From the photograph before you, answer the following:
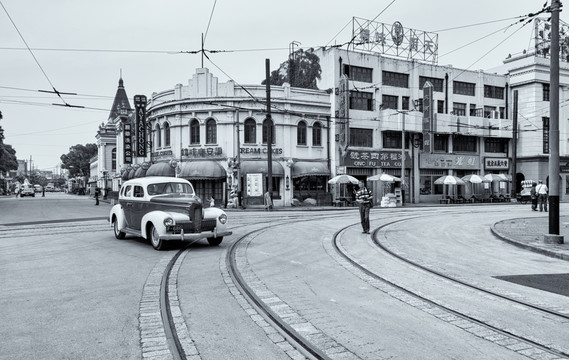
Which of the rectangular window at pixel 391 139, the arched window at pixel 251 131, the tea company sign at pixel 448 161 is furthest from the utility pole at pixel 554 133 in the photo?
the tea company sign at pixel 448 161

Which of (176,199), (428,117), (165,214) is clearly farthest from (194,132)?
(165,214)

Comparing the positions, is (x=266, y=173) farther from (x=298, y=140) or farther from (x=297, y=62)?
(x=297, y=62)

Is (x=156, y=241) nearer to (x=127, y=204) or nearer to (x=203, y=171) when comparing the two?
(x=127, y=204)

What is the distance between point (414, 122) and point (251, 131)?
14053 millimetres

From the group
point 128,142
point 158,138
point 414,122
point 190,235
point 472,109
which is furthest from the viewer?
point 472,109

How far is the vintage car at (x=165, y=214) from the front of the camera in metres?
11.1

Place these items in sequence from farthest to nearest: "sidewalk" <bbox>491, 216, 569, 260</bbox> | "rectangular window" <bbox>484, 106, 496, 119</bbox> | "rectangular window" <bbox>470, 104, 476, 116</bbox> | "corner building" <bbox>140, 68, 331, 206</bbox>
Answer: "rectangular window" <bbox>484, 106, 496, 119</bbox>
"rectangular window" <bbox>470, 104, 476, 116</bbox>
"corner building" <bbox>140, 68, 331, 206</bbox>
"sidewalk" <bbox>491, 216, 569, 260</bbox>

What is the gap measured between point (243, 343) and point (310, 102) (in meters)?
30.7

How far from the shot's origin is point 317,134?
115 feet

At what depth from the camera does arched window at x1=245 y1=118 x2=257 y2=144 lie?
33.0 m

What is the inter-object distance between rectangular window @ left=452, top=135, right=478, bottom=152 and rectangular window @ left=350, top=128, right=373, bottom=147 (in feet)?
30.7

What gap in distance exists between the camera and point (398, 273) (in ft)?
27.0

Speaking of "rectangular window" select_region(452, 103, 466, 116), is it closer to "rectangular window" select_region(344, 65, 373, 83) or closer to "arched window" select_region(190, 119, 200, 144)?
"rectangular window" select_region(344, 65, 373, 83)

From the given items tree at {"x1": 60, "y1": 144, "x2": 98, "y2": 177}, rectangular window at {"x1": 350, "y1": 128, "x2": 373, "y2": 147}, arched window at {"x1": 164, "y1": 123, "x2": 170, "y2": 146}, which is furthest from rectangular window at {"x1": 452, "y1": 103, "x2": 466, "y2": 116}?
tree at {"x1": 60, "y1": 144, "x2": 98, "y2": 177}
